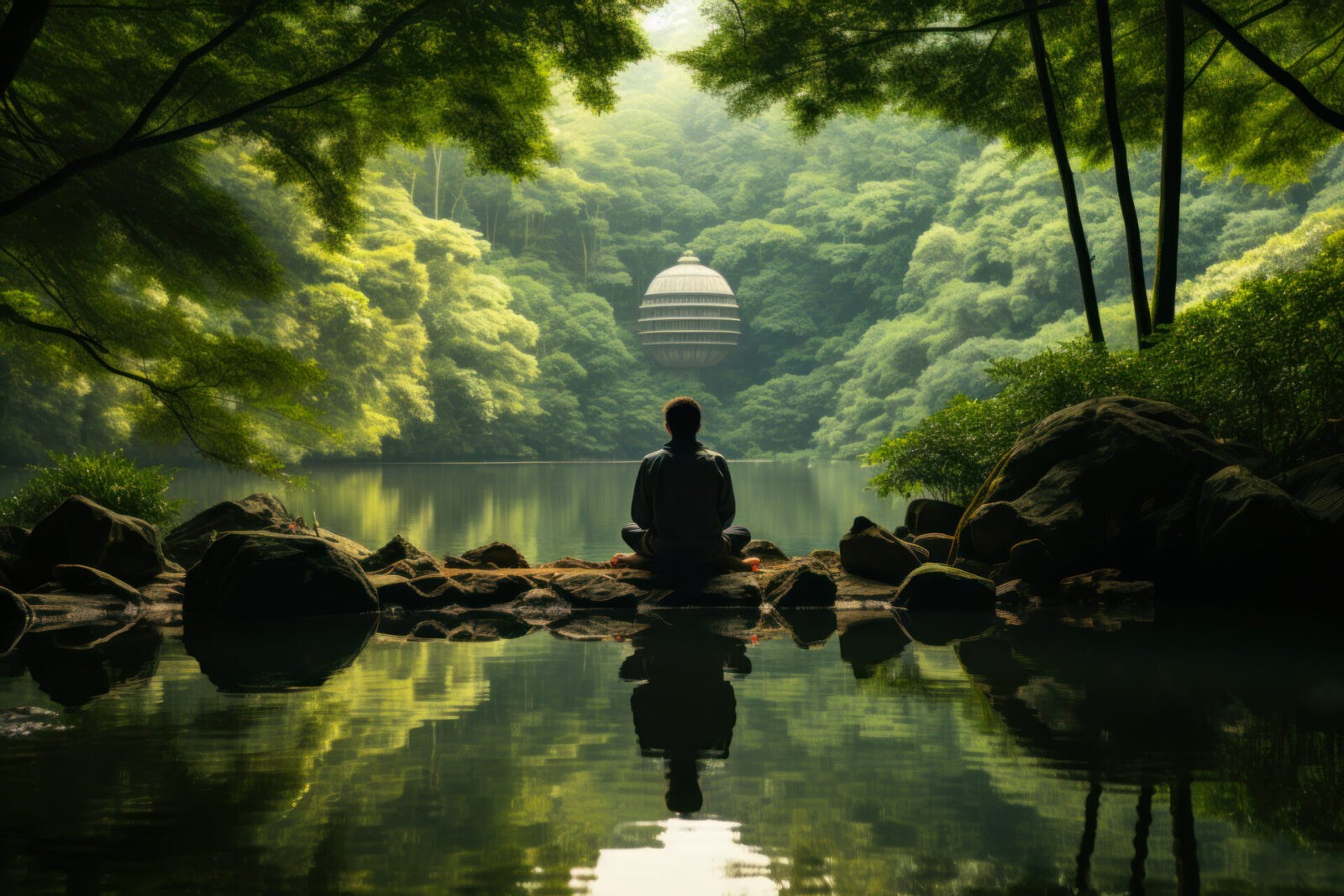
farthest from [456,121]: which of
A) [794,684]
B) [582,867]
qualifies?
[582,867]

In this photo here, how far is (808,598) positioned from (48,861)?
5.76 meters

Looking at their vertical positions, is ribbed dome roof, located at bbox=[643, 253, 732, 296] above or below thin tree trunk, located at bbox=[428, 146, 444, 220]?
below

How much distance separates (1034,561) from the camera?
8273 mm

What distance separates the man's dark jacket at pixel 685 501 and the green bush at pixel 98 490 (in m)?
5.34

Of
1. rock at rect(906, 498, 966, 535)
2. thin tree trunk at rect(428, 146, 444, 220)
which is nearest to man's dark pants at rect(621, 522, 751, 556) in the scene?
rock at rect(906, 498, 966, 535)

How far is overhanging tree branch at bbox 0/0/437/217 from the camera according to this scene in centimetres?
791

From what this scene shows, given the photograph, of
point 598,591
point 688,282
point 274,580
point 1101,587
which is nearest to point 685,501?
point 598,591

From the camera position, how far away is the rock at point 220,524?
1022 cm

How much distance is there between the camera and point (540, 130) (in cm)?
1095

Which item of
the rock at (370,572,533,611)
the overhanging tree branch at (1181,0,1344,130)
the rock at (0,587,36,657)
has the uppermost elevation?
the overhanging tree branch at (1181,0,1344,130)

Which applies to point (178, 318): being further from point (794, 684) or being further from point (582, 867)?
point (582, 867)

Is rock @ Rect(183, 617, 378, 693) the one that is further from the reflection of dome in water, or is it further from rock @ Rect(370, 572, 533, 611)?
the reflection of dome in water

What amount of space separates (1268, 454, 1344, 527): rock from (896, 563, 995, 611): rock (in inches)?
82.7

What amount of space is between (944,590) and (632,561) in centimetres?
226
